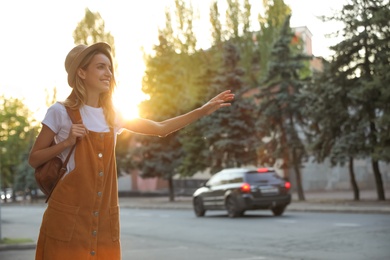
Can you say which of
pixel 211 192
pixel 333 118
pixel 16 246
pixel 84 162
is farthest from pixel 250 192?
pixel 84 162

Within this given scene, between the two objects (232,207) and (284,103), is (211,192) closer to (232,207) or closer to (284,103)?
(232,207)

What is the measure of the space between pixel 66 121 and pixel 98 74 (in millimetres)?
272

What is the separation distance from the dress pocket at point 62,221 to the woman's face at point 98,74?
59 cm

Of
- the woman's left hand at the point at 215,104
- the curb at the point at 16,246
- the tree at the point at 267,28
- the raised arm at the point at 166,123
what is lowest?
the curb at the point at 16,246

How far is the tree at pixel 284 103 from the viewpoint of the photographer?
3238cm

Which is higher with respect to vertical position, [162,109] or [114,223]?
[162,109]

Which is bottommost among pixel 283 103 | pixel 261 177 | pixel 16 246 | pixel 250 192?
pixel 16 246

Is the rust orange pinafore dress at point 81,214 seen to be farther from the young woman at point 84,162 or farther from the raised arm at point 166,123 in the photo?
the raised arm at point 166,123

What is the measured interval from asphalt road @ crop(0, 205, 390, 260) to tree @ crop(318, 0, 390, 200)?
18.8 ft

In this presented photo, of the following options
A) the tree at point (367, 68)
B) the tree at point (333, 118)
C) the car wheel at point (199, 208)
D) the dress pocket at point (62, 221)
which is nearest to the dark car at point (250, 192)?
the car wheel at point (199, 208)

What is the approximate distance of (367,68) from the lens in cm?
2672

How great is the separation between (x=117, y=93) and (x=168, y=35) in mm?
44226

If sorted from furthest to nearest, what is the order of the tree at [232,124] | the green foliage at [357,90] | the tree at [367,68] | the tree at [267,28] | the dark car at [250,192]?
the tree at [267,28] → the tree at [232,124] → the green foliage at [357,90] → the tree at [367,68] → the dark car at [250,192]

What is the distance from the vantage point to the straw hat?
3.43 m
